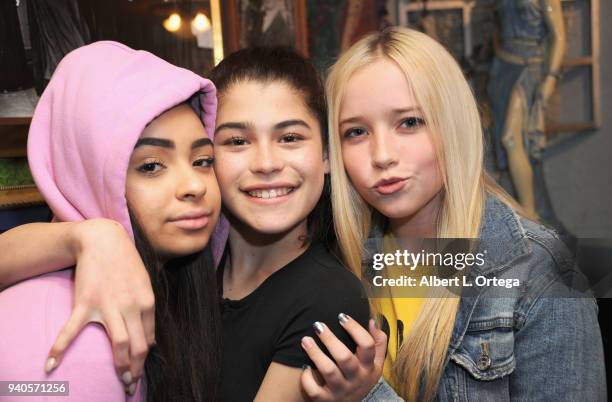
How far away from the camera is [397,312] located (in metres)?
1.16

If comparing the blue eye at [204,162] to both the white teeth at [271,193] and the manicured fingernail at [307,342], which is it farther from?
the manicured fingernail at [307,342]

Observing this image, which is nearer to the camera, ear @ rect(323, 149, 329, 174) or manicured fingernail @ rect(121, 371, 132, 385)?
manicured fingernail @ rect(121, 371, 132, 385)

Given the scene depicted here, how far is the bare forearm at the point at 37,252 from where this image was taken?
0.86 m

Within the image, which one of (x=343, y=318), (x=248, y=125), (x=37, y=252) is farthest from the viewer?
(x=248, y=125)

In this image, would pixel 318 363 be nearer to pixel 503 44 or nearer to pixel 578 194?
pixel 578 194

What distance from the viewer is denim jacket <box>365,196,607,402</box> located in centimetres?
107

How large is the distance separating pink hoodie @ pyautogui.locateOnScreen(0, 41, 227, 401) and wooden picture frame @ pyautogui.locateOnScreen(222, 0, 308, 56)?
118 cm

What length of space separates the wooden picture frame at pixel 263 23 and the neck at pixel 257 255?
3.53 ft

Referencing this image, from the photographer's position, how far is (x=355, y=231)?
1192 millimetres

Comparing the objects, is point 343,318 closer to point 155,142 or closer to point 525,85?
point 155,142

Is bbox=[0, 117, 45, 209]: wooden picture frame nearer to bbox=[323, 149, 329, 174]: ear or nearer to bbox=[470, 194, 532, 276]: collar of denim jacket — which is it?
bbox=[323, 149, 329, 174]: ear

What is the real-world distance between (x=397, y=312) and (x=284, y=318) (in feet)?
0.87

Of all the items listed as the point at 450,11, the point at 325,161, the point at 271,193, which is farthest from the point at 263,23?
the point at 271,193

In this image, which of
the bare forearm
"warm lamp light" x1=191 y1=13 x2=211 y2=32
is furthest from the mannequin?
→ the bare forearm
